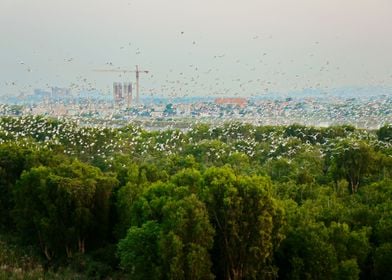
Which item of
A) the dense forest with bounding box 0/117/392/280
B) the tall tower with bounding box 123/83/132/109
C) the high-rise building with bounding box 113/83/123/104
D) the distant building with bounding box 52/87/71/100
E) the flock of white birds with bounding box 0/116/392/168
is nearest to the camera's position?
the dense forest with bounding box 0/117/392/280

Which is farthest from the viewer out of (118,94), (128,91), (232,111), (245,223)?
(118,94)

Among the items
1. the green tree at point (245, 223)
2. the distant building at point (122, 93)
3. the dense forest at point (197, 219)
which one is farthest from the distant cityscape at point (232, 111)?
the green tree at point (245, 223)

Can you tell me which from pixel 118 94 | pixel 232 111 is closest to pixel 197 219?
pixel 232 111

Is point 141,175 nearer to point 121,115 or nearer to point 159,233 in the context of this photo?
point 159,233

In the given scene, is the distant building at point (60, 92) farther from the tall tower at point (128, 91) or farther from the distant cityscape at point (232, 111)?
the tall tower at point (128, 91)

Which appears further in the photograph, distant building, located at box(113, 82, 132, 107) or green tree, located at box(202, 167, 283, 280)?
distant building, located at box(113, 82, 132, 107)

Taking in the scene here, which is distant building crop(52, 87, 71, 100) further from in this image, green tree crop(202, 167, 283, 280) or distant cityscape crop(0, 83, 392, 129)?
green tree crop(202, 167, 283, 280)

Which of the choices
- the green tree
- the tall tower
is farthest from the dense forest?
the tall tower

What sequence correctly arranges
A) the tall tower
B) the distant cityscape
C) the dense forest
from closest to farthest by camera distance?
the dense forest
the distant cityscape
the tall tower

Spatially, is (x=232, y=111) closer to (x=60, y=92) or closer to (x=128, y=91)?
(x=128, y=91)

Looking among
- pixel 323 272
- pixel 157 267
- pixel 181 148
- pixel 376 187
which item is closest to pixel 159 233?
pixel 157 267
